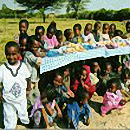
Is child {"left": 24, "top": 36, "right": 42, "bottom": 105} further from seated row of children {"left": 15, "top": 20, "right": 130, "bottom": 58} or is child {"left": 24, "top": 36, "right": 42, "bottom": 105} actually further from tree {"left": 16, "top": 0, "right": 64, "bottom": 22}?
tree {"left": 16, "top": 0, "right": 64, "bottom": 22}

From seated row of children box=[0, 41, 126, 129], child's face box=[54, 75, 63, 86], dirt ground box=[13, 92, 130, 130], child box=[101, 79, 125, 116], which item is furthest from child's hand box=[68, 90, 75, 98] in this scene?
child box=[101, 79, 125, 116]

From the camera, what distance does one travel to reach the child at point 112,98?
441 centimetres

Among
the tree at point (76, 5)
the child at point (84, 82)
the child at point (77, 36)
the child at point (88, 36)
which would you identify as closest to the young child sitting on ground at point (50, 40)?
the child at point (77, 36)

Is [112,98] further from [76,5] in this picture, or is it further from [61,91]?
[76,5]

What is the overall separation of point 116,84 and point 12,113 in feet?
6.75

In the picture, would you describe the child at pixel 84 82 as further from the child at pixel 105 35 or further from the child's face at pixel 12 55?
the child's face at pixel 12 55

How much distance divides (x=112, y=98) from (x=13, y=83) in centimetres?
196

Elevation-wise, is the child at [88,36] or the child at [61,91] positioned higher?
the child at [88,36]

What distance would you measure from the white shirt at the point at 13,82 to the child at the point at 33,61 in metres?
0.26

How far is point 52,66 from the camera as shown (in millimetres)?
3771

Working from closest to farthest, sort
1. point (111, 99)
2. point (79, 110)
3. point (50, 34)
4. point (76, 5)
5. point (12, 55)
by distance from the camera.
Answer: point (12, 55) → point (79, 110) → point (111, 99) → point (50, 34) → point (76, 5)

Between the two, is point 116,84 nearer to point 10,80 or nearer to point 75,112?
point 75,112

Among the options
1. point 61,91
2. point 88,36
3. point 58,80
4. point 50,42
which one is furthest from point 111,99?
point 50,42

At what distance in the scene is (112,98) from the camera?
442 centimetres
